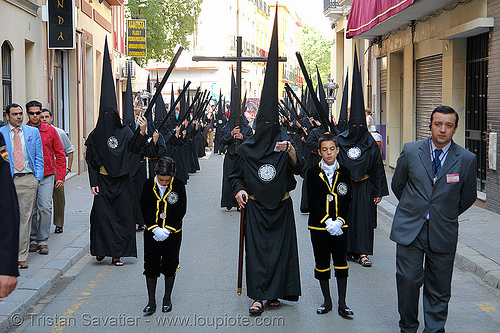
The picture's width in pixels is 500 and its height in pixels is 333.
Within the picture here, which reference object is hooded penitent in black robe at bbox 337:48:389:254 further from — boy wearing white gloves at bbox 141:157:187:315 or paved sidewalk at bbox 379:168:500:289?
boy wearing white gloves at bbox 141:157:187:315

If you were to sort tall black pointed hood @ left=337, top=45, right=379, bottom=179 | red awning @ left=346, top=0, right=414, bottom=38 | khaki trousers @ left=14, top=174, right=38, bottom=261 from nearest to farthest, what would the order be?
khaki trousers @ left=14, top=174, right=38, bottom=261, tall black pointed hood @ left=337, top=45, right=379, bottom=179, red awning @ left=346, top=0, right=414, bottom=38

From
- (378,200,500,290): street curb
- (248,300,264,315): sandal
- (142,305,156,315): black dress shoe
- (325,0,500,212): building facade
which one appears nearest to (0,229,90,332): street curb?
(142,305,156,315): black dress shoe

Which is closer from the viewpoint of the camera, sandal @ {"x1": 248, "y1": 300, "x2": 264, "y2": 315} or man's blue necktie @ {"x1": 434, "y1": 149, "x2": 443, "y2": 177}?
man's blue necktie @ {"x1": 434, "y1": 149, "x2": 443, "y2": 177}

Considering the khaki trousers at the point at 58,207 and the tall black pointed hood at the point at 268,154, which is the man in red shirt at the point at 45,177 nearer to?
the khaki trousers at the point at 58,207

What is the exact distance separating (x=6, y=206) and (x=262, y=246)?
3.37 metres

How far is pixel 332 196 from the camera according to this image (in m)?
6.49

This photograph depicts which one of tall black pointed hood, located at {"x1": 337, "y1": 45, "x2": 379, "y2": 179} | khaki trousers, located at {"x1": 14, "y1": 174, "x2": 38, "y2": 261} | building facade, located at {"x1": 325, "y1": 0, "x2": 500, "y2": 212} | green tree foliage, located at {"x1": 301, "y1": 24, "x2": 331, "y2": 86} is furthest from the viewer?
green tree foliage, located at {"x1": 301, "y1": 24, "x2": 331, "y2": 86}

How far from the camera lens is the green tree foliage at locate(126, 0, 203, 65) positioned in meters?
31.7

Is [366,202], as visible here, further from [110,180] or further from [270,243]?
[110,180]

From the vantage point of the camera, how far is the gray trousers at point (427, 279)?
5.47 meters

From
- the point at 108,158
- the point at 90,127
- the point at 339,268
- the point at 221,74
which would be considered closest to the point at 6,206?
the point at 339,268

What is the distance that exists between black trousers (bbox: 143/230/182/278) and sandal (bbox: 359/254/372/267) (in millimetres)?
2956

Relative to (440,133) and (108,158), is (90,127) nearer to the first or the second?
(108,158)

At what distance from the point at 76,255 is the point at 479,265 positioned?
16.9ft
